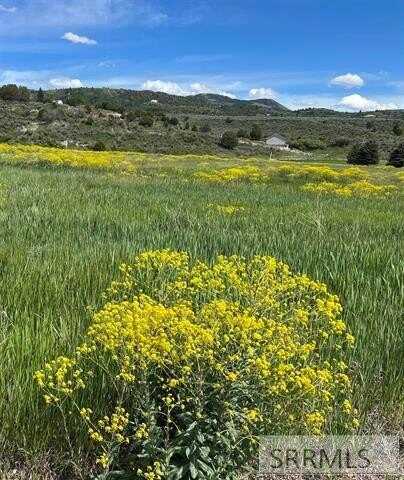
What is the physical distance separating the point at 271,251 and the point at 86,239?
198 centimetres

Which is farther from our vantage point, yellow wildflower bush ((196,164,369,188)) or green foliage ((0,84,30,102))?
green foliage ((0,84,30,102))

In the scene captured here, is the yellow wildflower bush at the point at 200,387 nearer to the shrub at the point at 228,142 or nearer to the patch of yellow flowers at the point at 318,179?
the patch of yellow flowers at the point at 318,179

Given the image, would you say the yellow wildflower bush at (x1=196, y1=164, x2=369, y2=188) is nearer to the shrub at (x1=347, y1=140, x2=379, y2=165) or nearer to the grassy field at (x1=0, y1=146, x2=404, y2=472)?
the grassy field at (x1=0, y1=146, x2=404, y2=472)

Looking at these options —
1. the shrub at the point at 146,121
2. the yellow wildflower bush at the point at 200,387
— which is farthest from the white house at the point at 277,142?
the yellow wildflower bush at the point at 200,387

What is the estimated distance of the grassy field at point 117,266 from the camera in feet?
9.07

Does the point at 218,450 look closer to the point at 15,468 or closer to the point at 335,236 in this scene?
the point at 15,468

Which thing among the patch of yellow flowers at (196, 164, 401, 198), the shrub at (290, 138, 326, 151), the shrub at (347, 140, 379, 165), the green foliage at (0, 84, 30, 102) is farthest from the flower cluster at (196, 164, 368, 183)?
the shrub at (290, 138, 326, 151)

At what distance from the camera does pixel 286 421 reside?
2.44 meters

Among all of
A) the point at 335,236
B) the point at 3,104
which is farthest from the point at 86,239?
the point at 3,104

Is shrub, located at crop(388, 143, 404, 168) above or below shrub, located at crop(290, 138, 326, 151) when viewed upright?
below

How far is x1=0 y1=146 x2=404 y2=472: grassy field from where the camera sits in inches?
109

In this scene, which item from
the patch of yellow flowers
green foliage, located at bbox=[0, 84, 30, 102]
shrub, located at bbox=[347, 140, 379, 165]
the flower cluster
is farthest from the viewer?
green foliage, located at bbox=[0, 84, 30, 102]

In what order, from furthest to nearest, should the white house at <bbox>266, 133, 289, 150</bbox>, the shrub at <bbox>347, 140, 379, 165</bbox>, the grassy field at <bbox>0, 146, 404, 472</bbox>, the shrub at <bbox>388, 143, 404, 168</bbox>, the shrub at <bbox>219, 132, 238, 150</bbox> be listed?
the white house at <bbox>266, 133, 289, 150</bbox>
the shrub at <bbox>219, 132, 238, 150</bbox>
the shrub at <bbox>347, 140, 379, 165</bbox>
the shrub at <bbox>388, 143, 404, 168</bbox>
the grassy field at <bbox>0, 146, 404, 472</bbox>

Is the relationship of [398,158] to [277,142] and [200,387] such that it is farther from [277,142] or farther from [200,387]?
[200,387]
